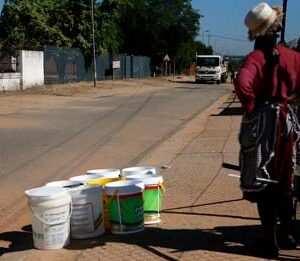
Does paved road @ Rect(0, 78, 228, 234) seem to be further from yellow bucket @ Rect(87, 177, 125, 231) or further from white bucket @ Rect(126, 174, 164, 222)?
white bucket @ Rect(126, 174, 164, 222)

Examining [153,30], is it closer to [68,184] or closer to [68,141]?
[68,141]

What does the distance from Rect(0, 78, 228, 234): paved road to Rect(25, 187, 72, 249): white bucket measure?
54.0 inches

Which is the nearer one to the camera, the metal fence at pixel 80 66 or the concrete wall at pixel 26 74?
the concrete wall at pixel 26 74

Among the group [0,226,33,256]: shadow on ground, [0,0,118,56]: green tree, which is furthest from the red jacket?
[0,0,118,56]: green tree

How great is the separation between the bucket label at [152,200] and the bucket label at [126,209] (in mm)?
297

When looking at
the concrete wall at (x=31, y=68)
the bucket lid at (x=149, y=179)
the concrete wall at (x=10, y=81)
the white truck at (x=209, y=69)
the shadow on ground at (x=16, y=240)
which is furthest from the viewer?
the white truck at (x=209, y=69)

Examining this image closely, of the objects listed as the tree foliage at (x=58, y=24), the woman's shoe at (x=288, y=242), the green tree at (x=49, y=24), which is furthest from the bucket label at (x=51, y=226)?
the green tree at (x=49, y=24)

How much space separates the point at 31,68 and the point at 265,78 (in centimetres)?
3407

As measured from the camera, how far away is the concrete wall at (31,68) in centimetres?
3644

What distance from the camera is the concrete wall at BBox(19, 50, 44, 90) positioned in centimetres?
3644

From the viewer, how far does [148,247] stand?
5.44m

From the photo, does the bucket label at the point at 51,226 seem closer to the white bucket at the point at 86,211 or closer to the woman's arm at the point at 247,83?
the white bucket at the point at 86,211

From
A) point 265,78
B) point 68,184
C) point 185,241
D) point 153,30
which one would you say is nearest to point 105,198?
point 68,184

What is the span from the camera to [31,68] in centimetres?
3788
